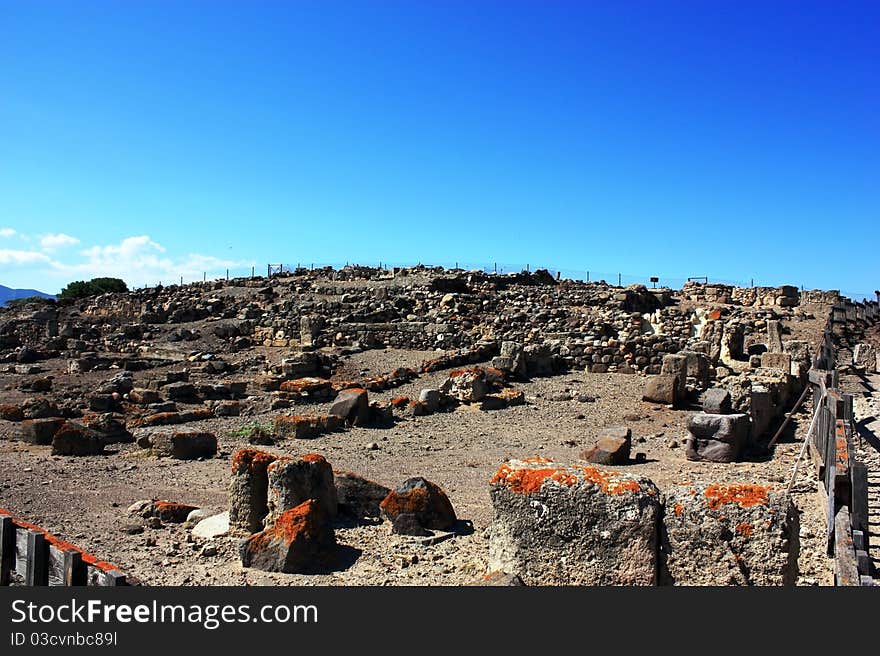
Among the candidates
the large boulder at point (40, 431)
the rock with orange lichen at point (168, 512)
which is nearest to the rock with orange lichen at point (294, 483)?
the rock with orange lichen at point (168, 512)

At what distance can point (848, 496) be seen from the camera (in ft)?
21.1

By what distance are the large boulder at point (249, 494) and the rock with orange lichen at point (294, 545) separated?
110 centimetres

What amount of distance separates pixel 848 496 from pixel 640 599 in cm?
351

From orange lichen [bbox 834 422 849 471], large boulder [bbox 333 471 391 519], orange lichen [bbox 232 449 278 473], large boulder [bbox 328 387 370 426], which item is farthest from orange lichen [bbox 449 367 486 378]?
→ orange lichen [bbox 834 422 849 471]

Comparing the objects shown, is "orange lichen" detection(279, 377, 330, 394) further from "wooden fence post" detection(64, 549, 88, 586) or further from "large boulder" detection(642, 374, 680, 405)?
"wooden fence post" detection(64, 549, 88, 586)

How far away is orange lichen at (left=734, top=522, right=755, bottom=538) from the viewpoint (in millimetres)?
4766

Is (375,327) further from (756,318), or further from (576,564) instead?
(576,564)

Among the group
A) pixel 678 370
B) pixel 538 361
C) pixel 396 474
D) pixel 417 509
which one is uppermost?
pixel 538 361

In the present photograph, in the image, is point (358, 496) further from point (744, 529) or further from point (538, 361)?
point (538, 361)

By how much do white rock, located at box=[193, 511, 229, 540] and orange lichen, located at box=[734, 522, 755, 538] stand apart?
5.85 meters

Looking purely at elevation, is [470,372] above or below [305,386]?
above

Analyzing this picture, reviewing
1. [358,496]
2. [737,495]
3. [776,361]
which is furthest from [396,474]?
[776,361]

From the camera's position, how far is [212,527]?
8414mm

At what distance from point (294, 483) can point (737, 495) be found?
4863 millimetres
